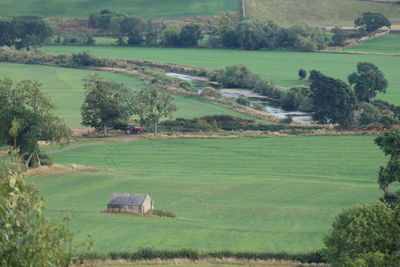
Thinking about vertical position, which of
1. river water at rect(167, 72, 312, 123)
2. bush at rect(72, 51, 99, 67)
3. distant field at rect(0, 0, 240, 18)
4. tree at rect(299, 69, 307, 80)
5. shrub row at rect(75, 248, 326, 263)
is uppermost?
distant field at rect(0, 0, 240, 18)

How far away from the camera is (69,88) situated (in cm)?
11019

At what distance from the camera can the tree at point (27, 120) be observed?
206 ft

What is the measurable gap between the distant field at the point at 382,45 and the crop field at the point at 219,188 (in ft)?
244

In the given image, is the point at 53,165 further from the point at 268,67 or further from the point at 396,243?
the point at 268,67

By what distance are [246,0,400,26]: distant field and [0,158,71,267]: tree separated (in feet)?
504

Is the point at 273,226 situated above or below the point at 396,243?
below

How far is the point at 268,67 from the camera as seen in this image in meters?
134

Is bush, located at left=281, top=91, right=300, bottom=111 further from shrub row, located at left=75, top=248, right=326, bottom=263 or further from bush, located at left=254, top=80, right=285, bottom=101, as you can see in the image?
shrub row, located at left=75, top=248, right=326, bottom=263

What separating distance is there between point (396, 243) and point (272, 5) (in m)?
154

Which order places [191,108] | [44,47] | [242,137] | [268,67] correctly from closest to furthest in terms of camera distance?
[242,137] < [191,108] < [268,67] < [44,47]

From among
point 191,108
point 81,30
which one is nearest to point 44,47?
point 81,30

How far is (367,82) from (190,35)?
192 feet

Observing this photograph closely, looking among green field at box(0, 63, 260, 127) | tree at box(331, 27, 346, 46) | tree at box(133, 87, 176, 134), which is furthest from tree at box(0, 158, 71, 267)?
tree at box(331, 27, 346, 46)

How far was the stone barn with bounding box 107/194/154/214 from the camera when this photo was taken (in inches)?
1991
